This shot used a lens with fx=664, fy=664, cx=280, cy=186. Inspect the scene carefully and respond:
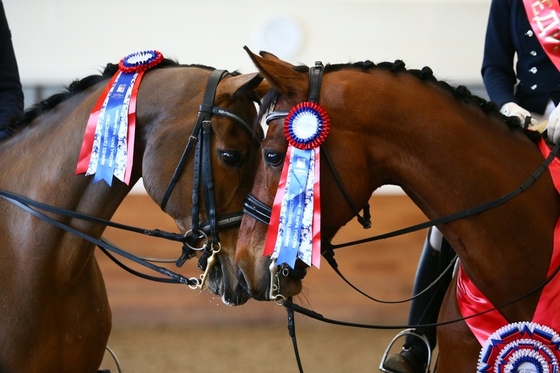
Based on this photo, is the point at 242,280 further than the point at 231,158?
No

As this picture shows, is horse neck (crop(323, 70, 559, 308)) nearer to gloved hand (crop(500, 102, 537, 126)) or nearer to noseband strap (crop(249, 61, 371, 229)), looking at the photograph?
noseband strap (crop(249, 61, 371, 229))

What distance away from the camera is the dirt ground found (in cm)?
448

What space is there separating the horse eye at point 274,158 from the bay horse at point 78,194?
0.18m

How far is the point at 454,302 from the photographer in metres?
1.77

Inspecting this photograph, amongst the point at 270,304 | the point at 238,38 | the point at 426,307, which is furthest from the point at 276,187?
the point at 238,38

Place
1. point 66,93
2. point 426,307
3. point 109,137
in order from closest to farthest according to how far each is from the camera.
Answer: point 109,137, point 66,93, point 426,307

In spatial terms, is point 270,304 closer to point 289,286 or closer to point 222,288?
point 222,288

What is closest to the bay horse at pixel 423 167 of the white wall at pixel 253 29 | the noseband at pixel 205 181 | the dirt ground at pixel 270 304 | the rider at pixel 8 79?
the noseband at pixel 205 181

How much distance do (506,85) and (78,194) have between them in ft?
4.36

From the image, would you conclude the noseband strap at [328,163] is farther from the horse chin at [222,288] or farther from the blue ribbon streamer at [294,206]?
the horse chin at [222,288]

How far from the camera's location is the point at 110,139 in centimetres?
174

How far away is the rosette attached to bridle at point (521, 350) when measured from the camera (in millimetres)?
1581

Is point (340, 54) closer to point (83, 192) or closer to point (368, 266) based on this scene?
point (368, 266)

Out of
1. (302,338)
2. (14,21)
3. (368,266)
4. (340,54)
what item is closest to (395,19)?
(340,54)
